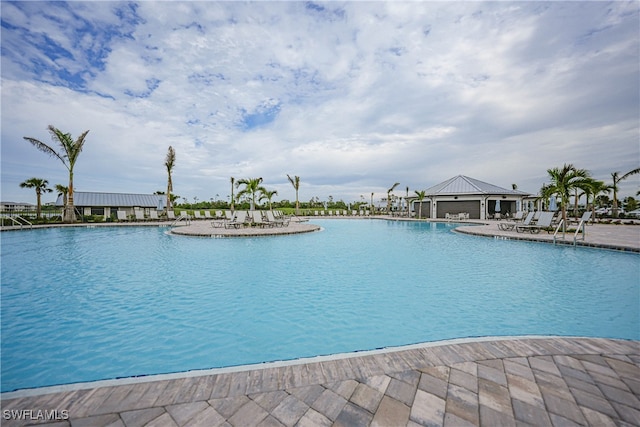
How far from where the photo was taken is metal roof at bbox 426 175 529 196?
89.2 feet

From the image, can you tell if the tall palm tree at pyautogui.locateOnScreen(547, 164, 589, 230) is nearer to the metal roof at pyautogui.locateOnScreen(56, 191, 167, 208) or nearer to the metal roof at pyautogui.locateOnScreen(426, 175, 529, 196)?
the metal roof at pyautogui.locateOnScreen(426, 175, 529, 196)

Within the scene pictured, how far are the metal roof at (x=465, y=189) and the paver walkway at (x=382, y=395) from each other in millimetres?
28909

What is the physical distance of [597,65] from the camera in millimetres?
9898

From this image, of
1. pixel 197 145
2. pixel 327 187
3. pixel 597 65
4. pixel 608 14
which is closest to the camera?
pixel 608 14

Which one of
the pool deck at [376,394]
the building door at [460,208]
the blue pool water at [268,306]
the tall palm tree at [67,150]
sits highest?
the tall palm tree at [67,150]

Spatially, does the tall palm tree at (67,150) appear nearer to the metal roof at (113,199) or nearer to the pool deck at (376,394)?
the metal roof at (113,199)

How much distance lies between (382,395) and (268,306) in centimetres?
292

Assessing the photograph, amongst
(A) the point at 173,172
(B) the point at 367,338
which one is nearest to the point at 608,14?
(B) the point at 367,338

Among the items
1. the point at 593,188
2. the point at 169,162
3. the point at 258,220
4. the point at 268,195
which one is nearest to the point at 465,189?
the point at 593,188

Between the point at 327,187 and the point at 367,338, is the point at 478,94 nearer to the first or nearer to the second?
the point at 367,338

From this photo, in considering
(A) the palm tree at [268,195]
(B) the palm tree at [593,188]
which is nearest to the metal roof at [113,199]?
(A) the palm tree at [268,195]

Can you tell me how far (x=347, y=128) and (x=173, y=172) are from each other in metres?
18.6

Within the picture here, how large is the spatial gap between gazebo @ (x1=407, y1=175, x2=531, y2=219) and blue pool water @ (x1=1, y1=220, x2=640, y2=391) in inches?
811

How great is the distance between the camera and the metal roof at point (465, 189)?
27188mm
